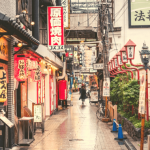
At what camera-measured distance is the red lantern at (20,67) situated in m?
10.7

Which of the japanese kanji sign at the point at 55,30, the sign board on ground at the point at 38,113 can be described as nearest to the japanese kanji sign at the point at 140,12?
the japanese kanji sign at the point at 55,30

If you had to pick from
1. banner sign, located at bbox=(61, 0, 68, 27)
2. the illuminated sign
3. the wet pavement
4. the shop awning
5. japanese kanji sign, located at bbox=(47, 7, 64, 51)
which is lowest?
the wet pavement

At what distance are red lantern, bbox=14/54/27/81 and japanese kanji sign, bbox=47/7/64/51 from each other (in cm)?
660

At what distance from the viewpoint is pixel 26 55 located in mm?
11125

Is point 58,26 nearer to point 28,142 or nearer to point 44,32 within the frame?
point 44,32

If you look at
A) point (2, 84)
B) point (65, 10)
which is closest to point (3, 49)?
point (2, 84)

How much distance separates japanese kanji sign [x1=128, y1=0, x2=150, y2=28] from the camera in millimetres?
26938

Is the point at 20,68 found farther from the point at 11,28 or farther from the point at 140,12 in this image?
the point at 140,12

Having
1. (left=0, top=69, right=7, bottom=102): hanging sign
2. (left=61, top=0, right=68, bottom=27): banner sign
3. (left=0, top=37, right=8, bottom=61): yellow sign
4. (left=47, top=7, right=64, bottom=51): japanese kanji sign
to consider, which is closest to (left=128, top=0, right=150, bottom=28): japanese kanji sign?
(left=61, top=0, right=68, bottom=27): banner sign

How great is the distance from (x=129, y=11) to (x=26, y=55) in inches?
757

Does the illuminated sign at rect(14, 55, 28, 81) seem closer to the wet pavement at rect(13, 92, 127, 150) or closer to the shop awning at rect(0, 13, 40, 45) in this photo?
the shop awning at rect(0, 13, 40, 45)

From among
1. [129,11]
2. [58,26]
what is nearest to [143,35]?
[129,11]

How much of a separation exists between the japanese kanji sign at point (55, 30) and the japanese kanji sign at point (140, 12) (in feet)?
40.9

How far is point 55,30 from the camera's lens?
17.4 metres
